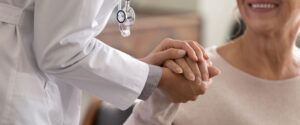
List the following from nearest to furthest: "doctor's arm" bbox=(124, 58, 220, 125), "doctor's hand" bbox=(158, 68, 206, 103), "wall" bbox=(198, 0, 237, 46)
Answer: "doctor's hand" bbox=(158, 68, 206, 103) < "doctor's arm" bbox=(124, 58, 220, 125) < "wall" bbox=(198, 0, 237, 46)

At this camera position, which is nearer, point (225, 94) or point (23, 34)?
point (23, 34)

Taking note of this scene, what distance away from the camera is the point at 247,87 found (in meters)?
1.72

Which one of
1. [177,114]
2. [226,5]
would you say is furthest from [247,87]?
[226,5]

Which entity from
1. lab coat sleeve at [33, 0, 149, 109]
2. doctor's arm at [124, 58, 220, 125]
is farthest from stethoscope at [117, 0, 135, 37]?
doctor's arm at [124, 58, 220, 125]

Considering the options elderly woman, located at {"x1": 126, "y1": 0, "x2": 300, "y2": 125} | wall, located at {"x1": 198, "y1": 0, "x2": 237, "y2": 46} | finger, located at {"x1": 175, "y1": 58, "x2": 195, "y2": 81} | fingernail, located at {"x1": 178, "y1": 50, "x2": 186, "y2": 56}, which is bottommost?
wall, located at {"x1": 198, "y1": 0, "x2": 237, "y2": 46}

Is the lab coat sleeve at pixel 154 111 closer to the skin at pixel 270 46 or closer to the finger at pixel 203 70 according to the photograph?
the finger at pixel 203 70

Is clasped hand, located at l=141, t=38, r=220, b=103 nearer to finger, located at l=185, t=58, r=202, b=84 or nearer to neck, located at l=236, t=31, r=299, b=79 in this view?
finger, located at l=185, t=58, r=202, b=84

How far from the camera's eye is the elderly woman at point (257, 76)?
1.66 metres

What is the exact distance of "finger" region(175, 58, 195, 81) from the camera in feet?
4.09

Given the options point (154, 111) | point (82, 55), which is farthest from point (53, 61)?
point (154, 111)

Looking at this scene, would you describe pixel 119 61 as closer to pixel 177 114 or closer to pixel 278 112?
pixel 177 114

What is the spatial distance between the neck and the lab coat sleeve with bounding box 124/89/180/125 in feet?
1.15

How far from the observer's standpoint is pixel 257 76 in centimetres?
174

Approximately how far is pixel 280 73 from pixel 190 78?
1.98ft
